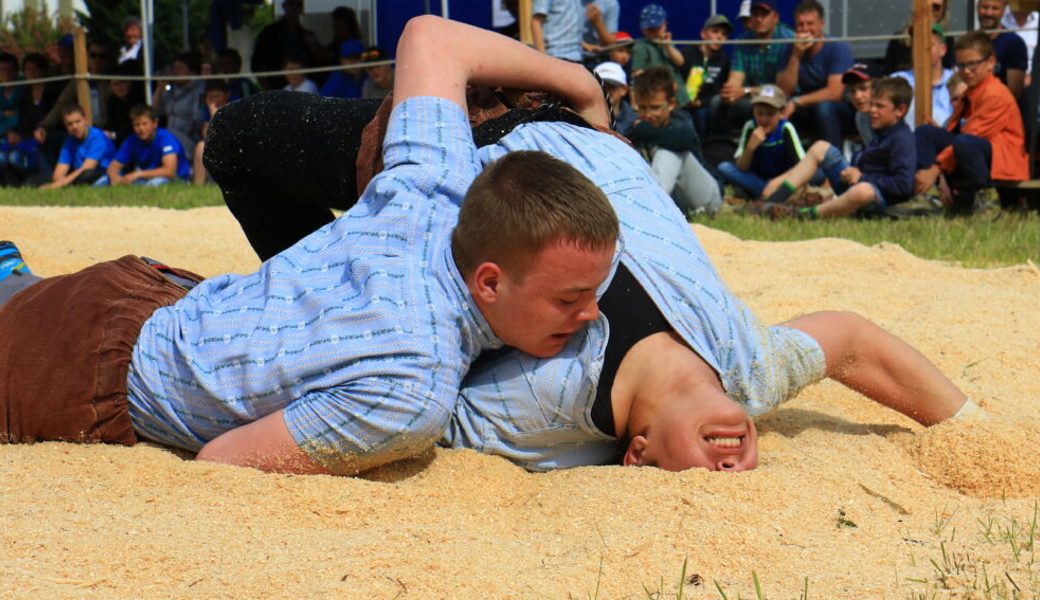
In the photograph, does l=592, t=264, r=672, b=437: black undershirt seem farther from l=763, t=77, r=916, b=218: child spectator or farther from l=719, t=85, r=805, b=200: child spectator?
l=719, t=85, r=805, b=200: child spectator

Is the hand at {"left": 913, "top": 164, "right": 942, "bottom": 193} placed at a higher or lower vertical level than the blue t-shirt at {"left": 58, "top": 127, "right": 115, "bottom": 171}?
lower

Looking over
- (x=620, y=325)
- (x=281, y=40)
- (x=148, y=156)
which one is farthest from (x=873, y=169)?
(x=281, y=40)

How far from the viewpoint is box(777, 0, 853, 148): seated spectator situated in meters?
8.62

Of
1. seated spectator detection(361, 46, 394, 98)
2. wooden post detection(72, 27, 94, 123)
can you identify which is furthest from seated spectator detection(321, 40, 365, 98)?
wooden post detection(72, 27, 94, 123)

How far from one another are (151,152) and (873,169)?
6.06 metres

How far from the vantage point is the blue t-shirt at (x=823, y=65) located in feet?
28.8

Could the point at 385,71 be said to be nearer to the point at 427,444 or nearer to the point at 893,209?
the point at 893,209

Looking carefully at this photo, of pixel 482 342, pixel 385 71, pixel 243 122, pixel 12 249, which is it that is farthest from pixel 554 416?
pixel 385 71

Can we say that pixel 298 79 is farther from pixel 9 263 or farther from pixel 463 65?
pixel 463 65

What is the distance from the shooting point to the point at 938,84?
8.68 m

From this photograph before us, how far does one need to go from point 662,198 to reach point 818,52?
245 inches

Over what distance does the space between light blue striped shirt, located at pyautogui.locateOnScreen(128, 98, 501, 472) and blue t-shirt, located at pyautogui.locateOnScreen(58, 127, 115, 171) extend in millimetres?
8579

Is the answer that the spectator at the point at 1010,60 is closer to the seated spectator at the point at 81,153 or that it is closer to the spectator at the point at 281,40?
the spectator at the point at 281,40

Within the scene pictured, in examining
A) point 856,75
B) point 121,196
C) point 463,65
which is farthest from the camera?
point 121,196
